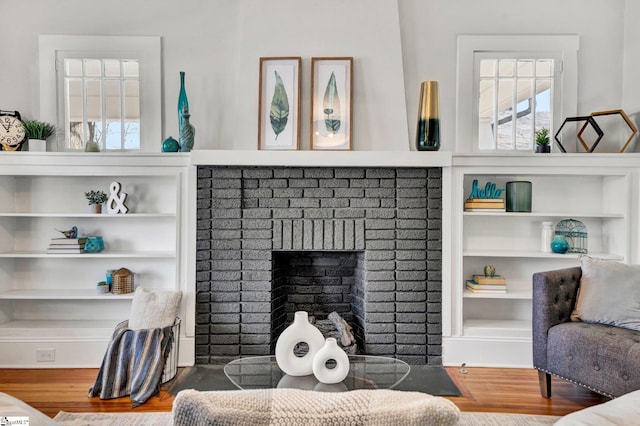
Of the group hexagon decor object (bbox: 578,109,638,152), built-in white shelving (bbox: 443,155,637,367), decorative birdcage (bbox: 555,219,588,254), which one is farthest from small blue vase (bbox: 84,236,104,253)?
hexagon decor object (bbox: 578,109,638,152)

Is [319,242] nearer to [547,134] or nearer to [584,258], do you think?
[584,258]

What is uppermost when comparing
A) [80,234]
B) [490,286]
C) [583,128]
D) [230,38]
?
[230,38]

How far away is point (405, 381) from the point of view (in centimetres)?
279

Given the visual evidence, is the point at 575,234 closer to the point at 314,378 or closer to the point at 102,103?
the point at 314,378

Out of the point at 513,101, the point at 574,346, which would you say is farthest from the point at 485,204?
the point at 574,346

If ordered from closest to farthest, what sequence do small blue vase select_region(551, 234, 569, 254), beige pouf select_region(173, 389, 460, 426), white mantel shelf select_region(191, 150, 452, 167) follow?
beige pouf select_region(173, 389, 460, 426)
white mantel shelf select_region(191, 150, 452, 167)
small blue vase select_region(551, 234, 569, 254)

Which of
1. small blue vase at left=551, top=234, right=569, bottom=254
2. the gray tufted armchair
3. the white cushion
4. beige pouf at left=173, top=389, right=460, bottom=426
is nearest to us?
beige pouf at left=173, top=389, right=460, bottom=426

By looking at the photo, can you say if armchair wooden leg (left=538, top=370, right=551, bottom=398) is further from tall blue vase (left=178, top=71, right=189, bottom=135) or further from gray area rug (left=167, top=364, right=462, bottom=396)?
tall blue vase (left=178, top=71, right=189, bottom=135)

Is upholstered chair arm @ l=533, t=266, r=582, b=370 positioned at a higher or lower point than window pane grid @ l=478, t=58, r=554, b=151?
lower

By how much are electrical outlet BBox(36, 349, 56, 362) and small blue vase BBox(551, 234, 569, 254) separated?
3667mm

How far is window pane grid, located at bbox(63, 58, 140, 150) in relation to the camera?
3.46m

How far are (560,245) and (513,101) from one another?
1.16 metres

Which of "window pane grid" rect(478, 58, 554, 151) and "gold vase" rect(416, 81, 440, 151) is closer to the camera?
"gold vase" rect(416, 81, 440, 151)

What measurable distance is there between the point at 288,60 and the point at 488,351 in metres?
2.54
